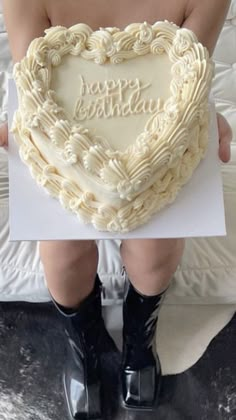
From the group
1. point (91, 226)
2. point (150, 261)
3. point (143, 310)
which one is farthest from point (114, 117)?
point (143, 310)

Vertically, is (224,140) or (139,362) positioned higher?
(224,140)

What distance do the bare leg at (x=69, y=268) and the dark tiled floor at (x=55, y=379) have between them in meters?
0.20

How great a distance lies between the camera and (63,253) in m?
0.94

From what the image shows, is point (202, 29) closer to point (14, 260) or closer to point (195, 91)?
point (195, 91)

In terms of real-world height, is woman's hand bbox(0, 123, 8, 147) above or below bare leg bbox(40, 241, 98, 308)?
above

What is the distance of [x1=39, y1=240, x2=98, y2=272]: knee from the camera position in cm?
93

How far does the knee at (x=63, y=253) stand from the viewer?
933 mm

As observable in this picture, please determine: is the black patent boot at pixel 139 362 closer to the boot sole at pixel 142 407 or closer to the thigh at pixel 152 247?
the boot sole at pixel 142 407

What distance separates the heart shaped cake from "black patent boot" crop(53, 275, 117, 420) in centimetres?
30

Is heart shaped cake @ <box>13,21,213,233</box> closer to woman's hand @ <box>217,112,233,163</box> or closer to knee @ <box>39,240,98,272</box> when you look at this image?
woman's hand @ <box>217,112,233,163</box>

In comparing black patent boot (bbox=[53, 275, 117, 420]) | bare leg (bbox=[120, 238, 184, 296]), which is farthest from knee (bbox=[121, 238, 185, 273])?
black patent boot (bbox=[53, 275, 117, 420])

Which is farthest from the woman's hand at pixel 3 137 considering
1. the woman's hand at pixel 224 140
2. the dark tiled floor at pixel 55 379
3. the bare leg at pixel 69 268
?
the dark tiled floor at pixel 55 379

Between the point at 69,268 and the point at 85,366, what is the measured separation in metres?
0.22

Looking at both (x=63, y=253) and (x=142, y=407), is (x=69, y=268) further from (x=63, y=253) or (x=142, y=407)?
(x=142, y=407)
